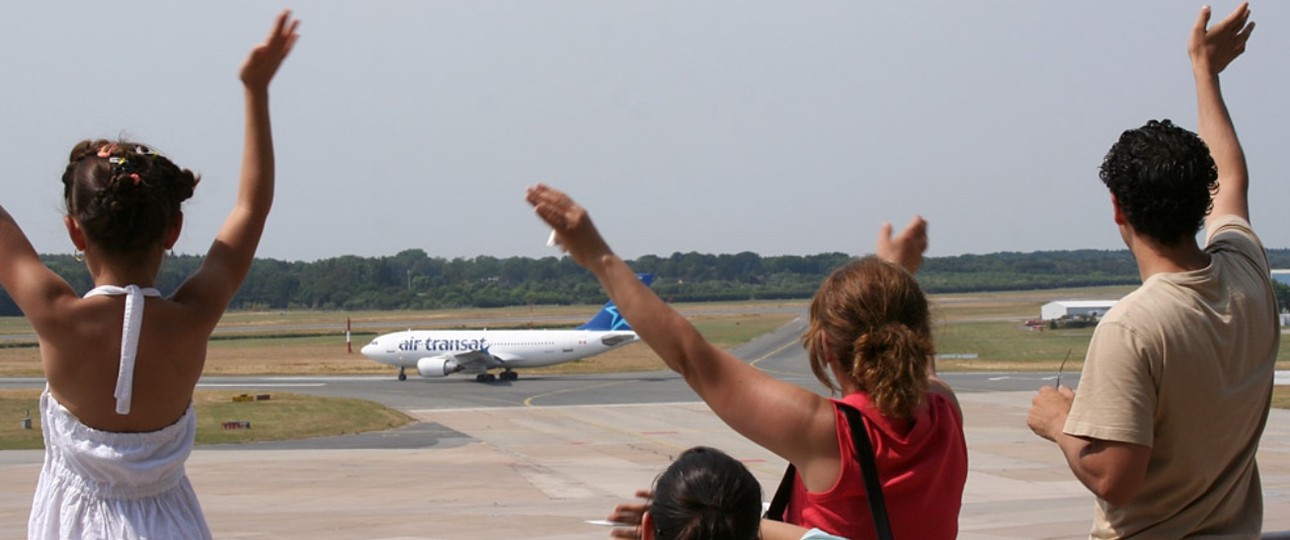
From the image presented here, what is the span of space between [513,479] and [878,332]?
22.2 m

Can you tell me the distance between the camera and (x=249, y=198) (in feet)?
10.1

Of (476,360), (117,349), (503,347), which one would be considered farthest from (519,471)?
(503,347)

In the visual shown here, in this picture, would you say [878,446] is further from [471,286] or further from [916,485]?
[471,286]

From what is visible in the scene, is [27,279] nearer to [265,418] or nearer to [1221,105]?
[1221,105]

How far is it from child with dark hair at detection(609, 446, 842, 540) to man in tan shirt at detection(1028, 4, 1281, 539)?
0.81 metres

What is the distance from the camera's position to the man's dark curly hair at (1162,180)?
3.37 meters

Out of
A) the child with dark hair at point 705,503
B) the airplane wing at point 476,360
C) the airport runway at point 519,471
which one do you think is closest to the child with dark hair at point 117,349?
the child with dark hair at point 705,503

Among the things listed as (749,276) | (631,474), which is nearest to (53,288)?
(631,474)

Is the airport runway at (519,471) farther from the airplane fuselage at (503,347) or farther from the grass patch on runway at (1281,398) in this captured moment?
the airplane fuselage at (503,347)

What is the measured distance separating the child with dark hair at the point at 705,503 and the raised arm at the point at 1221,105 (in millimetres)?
1925

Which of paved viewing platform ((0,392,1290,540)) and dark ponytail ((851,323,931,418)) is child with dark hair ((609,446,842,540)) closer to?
dark ponytail ((851,323,931,418))

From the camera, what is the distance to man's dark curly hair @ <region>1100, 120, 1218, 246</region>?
337 centimetres

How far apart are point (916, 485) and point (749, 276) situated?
174 m

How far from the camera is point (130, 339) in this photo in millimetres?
2684
